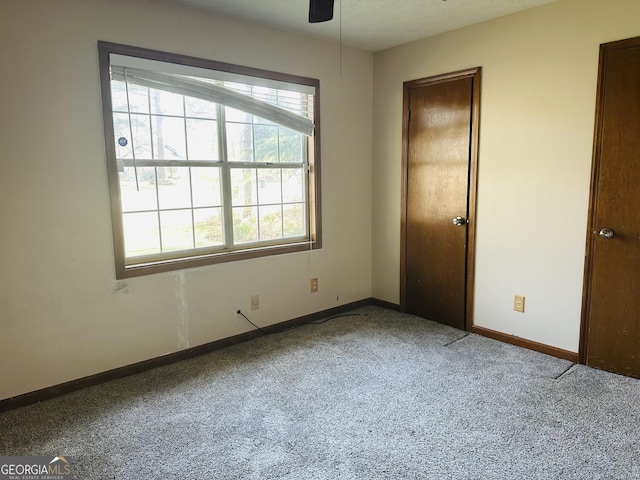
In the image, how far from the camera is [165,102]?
2877 mm

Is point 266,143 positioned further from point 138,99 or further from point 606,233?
point 606,233

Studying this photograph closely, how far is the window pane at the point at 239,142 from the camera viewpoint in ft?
10.5

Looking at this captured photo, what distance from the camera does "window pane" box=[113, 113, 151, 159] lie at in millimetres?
2703

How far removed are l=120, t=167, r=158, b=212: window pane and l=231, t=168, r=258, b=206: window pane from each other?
0.60m

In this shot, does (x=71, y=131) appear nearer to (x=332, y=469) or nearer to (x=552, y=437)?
(x=332, y=469)

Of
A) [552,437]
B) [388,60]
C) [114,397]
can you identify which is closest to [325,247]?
[388,60]

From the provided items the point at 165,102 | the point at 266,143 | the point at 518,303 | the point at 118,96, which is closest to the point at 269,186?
the point at 266,143

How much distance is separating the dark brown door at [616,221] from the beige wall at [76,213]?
7.47ft

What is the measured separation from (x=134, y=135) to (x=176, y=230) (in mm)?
684

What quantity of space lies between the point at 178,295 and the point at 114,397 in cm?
75

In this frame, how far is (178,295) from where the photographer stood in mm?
3018

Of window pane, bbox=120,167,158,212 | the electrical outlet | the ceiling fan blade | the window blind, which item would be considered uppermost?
the ceiling fan blade

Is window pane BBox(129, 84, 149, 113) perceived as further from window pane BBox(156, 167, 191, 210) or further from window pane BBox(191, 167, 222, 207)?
window pane BBox(191, 167, 222, 207)

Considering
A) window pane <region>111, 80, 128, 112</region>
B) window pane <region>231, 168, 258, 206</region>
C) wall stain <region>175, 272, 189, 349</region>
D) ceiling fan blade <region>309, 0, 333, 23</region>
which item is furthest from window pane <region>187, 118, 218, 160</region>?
ceiling fan blade <region>309, 0, 333, 23</region>
